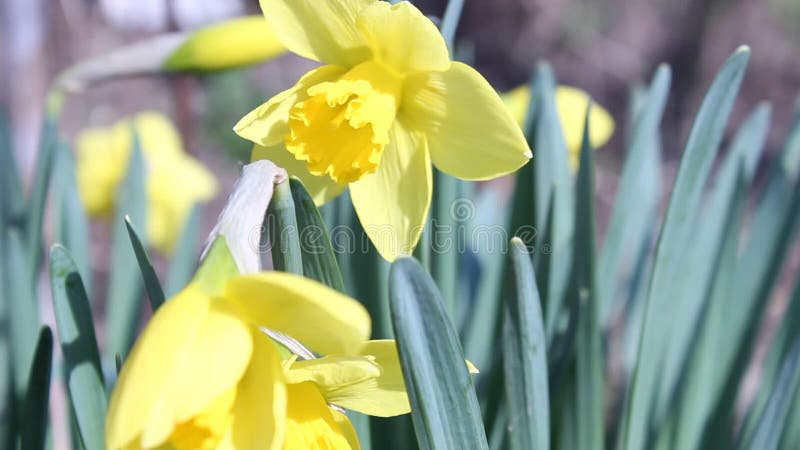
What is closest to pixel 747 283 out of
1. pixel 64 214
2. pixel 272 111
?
pixel 272 111

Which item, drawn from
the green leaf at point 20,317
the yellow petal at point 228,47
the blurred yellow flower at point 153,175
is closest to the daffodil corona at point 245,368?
the green leaf at point 20,317

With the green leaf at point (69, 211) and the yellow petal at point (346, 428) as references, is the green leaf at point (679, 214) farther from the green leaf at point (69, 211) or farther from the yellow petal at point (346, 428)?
the green leaf at point (69, 211)

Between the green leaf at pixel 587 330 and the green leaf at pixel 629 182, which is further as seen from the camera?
the green leaf at pixel 629 182

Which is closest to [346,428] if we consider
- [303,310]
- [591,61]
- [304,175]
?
[303,310]

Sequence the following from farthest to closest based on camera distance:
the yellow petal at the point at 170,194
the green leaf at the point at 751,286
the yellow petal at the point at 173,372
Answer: the yellow petal at the point at 170,194 → the green leaf at the point at 751,286 → the yellow petal at the point at 173,372

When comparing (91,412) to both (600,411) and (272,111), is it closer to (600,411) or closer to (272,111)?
(272,111)

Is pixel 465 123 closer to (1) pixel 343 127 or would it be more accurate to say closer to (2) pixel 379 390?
(1) pixel 343 127

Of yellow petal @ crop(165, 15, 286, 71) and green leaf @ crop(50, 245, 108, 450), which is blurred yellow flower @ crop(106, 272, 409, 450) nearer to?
green leaf @ crop(50, 245, 108, 450)
